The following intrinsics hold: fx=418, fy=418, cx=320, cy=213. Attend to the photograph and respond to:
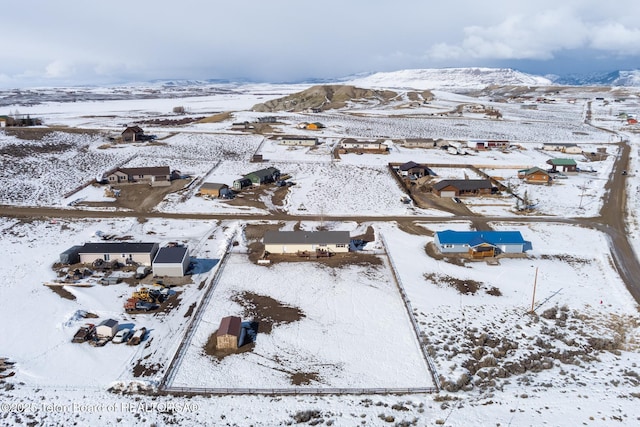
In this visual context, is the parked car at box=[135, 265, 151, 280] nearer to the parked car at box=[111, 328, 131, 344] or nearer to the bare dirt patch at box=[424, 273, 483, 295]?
the parked car at box=[111, 328, 131, 344]

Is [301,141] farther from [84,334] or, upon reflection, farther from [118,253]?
[84,334]

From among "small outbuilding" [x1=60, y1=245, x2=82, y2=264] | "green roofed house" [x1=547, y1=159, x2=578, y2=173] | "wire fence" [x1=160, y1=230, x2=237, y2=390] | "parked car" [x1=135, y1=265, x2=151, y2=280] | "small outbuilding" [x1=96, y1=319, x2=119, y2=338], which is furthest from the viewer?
"green roofed house" [x1=547, y1=159, x2=578, y2=173]

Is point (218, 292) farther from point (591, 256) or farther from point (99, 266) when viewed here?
point (591, 256)

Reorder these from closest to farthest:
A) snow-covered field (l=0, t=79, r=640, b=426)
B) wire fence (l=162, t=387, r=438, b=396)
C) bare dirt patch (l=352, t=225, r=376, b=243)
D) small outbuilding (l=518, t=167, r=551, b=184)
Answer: snow-covered field (l=0, t=79, r=640, b=426)
wire fence (l=162, t=387, r=438, b=396)
bare dirt patch (l=352, t=225, r=376, b=243)
small outbuilding (l=518, t=167, r=551, b=184)

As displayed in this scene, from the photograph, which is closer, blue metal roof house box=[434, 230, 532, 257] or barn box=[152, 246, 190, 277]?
barn box=[152, 246, 190, 277]

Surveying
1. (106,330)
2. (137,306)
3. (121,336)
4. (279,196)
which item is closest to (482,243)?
(279,196)

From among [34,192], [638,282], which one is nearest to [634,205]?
[638,282]

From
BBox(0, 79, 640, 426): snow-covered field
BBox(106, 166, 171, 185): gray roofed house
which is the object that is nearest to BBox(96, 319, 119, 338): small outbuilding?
BBox(0, 79, 640, 426): snow-covered field
